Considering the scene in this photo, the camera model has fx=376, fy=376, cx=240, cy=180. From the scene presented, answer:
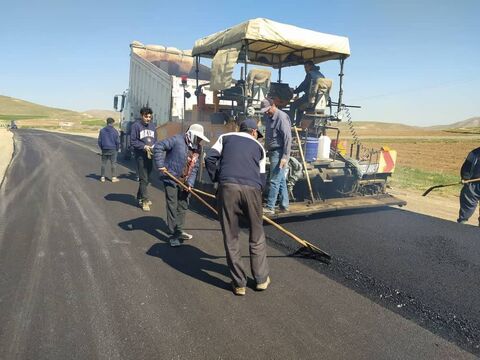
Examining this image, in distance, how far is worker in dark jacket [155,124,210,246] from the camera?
5014 millimetres

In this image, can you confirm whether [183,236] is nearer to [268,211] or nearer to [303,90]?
[268,211]

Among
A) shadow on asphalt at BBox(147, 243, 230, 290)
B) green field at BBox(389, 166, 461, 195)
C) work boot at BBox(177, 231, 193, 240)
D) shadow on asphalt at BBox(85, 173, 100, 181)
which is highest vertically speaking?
green field at BBox(389, 166, 461, 195)

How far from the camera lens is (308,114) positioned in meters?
7.34

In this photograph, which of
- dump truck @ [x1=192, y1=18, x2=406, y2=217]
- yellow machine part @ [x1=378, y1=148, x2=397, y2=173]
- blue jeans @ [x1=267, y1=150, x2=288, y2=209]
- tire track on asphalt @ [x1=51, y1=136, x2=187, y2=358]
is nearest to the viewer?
tire track on asphalt @ [x1=51, y1=136, x2=187, y2=358]

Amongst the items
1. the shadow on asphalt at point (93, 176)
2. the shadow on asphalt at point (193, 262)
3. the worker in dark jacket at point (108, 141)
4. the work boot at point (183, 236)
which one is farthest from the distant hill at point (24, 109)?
the shadow on asphalt at point (193, 262)

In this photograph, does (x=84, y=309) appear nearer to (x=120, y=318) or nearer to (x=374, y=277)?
(x=120, y=318)

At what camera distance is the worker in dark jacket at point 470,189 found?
6543 millimetres

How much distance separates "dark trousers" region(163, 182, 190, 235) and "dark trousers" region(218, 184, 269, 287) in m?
1.40

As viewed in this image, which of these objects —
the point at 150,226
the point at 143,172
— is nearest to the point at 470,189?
the point at 150,226

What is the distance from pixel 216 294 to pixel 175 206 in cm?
181

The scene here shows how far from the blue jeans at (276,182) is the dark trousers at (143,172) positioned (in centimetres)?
241

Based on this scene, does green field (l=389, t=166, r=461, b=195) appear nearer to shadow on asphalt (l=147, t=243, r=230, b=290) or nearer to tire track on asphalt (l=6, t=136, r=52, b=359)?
shadow on asphalt (l=147, t=243, r=230, b=290)

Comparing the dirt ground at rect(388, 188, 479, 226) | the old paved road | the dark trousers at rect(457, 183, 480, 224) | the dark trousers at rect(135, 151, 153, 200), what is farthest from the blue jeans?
the dirt ground at rect(388, 188, 479, 226)

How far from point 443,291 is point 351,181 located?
12.3ft
